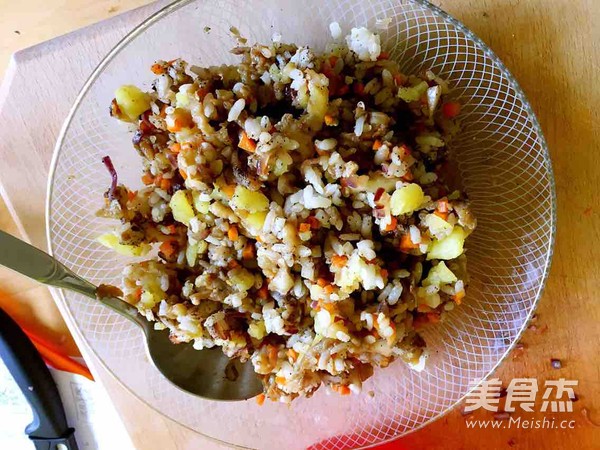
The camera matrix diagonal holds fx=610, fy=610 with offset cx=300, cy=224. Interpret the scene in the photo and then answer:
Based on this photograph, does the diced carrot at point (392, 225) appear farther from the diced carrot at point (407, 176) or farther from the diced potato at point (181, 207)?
the diced potato at point (181, 207)

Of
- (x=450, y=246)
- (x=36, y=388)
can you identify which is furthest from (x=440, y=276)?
(x=36, y=388)

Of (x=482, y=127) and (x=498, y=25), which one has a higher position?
(x=498, y=25)

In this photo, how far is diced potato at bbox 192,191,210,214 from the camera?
3.53ft

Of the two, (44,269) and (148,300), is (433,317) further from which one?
(44,269)

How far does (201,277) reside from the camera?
111 centimetres

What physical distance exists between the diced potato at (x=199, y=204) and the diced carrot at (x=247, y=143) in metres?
0.13

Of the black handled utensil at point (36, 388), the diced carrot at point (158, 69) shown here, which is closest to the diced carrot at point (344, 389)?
the diced carrot at point (158, 69)

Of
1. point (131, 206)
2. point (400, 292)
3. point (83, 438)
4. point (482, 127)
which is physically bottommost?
point (83, 438)

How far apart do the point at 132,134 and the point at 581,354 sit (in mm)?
1070

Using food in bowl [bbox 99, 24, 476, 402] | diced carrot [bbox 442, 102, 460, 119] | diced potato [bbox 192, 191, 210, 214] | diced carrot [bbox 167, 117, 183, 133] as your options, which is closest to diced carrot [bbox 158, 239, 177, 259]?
food in bowl [bbox 99, 24, 476, 402]

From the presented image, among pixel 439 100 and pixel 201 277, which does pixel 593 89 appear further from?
pixel 201 277

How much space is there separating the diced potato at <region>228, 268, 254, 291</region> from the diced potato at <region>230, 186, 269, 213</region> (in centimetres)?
13

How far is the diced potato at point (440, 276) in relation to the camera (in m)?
1.10

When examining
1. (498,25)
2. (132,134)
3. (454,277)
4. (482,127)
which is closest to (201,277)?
(132,134)
